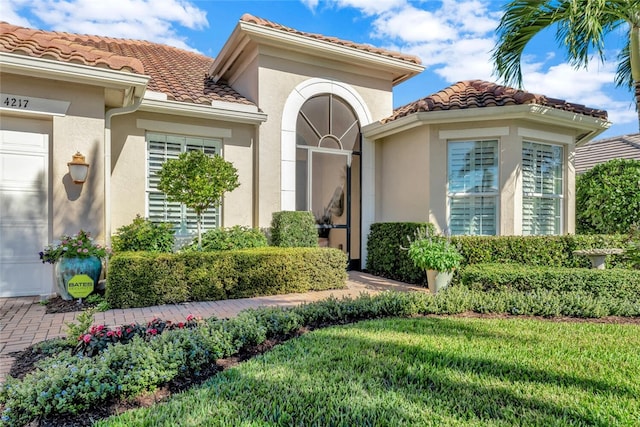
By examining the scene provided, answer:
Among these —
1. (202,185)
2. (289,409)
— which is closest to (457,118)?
(202,185)

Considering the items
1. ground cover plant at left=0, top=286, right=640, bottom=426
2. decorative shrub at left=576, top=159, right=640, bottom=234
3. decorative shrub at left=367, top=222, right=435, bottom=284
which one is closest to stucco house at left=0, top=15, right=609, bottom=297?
decorative shrub at left=367, top=222, right=435, bottom=284

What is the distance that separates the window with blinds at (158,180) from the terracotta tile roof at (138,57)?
1041mm

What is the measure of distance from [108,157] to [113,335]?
16.0 ft

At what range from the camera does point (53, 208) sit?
6988 millimetres

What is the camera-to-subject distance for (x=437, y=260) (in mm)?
7746

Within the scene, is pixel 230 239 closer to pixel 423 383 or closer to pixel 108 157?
pixel 108 157

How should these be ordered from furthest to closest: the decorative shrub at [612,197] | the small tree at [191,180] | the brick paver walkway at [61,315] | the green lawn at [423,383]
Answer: the decorative shrub at [612,197] → the small tree at [191,180] → the brick paver walkway at [61,315] → the green lawn at [423,383]

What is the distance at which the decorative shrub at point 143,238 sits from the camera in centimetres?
773

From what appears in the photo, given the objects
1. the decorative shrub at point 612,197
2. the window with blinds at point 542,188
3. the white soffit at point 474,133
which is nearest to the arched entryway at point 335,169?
the white soffit at point 474,133

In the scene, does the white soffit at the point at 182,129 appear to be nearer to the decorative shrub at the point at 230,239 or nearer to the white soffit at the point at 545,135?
the decorative shrub at the point at 230,239

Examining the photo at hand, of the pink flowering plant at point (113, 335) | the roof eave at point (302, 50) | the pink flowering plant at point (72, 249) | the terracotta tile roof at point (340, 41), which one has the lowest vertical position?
the pink flowering plant at point (113, 335)

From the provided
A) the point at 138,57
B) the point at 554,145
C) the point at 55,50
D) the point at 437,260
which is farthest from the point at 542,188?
the point at 138,57

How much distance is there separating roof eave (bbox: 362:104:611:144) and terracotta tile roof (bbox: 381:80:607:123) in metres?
0.15

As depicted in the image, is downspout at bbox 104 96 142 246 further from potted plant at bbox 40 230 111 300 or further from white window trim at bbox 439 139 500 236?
white window trim at bbox 439 139 500 236
